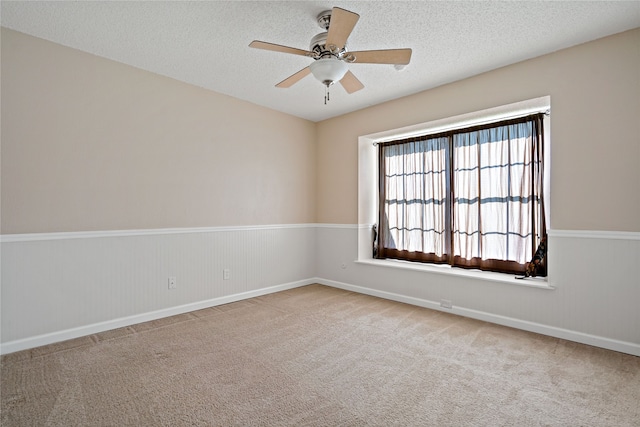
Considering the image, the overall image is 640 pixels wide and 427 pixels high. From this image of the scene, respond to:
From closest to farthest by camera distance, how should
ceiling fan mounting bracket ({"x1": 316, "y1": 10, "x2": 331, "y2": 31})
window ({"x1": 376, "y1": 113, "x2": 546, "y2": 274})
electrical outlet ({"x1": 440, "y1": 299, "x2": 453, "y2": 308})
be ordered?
ceiling fan mounting bracket ({"x1": 316, "y1": 10, "x2": 331, "y2": 31}) → window ({"x1": 376, "y1": 113, "x2": 546, "y2": 274}) → electrical outlet ({"x1": 440, "y1": 299, "x2": 453, "y2": 308})

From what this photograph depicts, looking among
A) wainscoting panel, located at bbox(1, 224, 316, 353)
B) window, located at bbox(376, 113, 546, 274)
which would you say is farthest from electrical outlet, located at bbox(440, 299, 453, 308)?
wainscoting panel, located at bbox(1, 224, 316, 353)

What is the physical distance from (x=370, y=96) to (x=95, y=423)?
3.92 m

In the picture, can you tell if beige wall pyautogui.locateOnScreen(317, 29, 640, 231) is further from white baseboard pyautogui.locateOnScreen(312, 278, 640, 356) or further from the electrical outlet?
the electrical outlet

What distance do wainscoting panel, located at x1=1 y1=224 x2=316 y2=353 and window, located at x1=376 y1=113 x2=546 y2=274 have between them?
6.04ft

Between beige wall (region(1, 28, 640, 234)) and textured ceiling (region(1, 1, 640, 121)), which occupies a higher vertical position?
textured ceiling (region(1, 1, 640, 121))

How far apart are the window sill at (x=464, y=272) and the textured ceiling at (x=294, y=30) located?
211 centimetres

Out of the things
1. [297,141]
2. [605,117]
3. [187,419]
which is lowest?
[187,419]

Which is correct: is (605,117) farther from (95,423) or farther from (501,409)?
(95,423)

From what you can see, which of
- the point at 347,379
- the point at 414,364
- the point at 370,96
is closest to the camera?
the point at 347,379

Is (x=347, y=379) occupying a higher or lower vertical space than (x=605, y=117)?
lower

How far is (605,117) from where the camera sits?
2.69 meters

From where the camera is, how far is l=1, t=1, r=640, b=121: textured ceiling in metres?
2.31

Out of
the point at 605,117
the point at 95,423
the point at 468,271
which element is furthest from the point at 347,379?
the point at 605,117

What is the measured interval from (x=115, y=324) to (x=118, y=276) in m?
0.45
